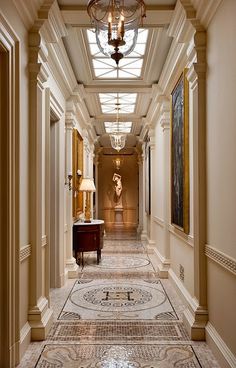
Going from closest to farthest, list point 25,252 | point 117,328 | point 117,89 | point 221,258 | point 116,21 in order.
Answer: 1. point 116,21
2. point 221,258
3. point 25,252
4. point 117,328
5. point 117,89

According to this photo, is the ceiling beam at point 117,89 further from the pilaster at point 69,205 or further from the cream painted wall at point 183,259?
the cream painted wall at point 183,259

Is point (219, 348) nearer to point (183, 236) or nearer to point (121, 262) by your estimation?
point (183, 236)

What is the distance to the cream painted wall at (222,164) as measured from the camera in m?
2.87

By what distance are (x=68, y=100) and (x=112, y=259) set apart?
387cm

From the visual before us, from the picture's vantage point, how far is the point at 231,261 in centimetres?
285

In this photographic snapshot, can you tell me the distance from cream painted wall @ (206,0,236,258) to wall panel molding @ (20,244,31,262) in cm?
177

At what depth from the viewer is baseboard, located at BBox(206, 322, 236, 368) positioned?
289cm

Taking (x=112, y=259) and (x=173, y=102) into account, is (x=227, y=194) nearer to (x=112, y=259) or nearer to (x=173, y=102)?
(x=173, y=102)

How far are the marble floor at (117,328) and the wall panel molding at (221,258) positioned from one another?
0.86 meters

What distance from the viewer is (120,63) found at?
237 inches

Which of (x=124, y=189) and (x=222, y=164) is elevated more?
(x=222, y=164)

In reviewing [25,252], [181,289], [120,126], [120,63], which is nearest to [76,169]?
[120,63]

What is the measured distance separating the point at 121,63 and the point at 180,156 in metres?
1.89

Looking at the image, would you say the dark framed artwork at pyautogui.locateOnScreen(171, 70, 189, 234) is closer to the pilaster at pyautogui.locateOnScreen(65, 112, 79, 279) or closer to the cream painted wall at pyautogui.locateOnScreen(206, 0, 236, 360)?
the cream painted wall at pyautogui.locateOnScreen(206, 0, 236, 360)
